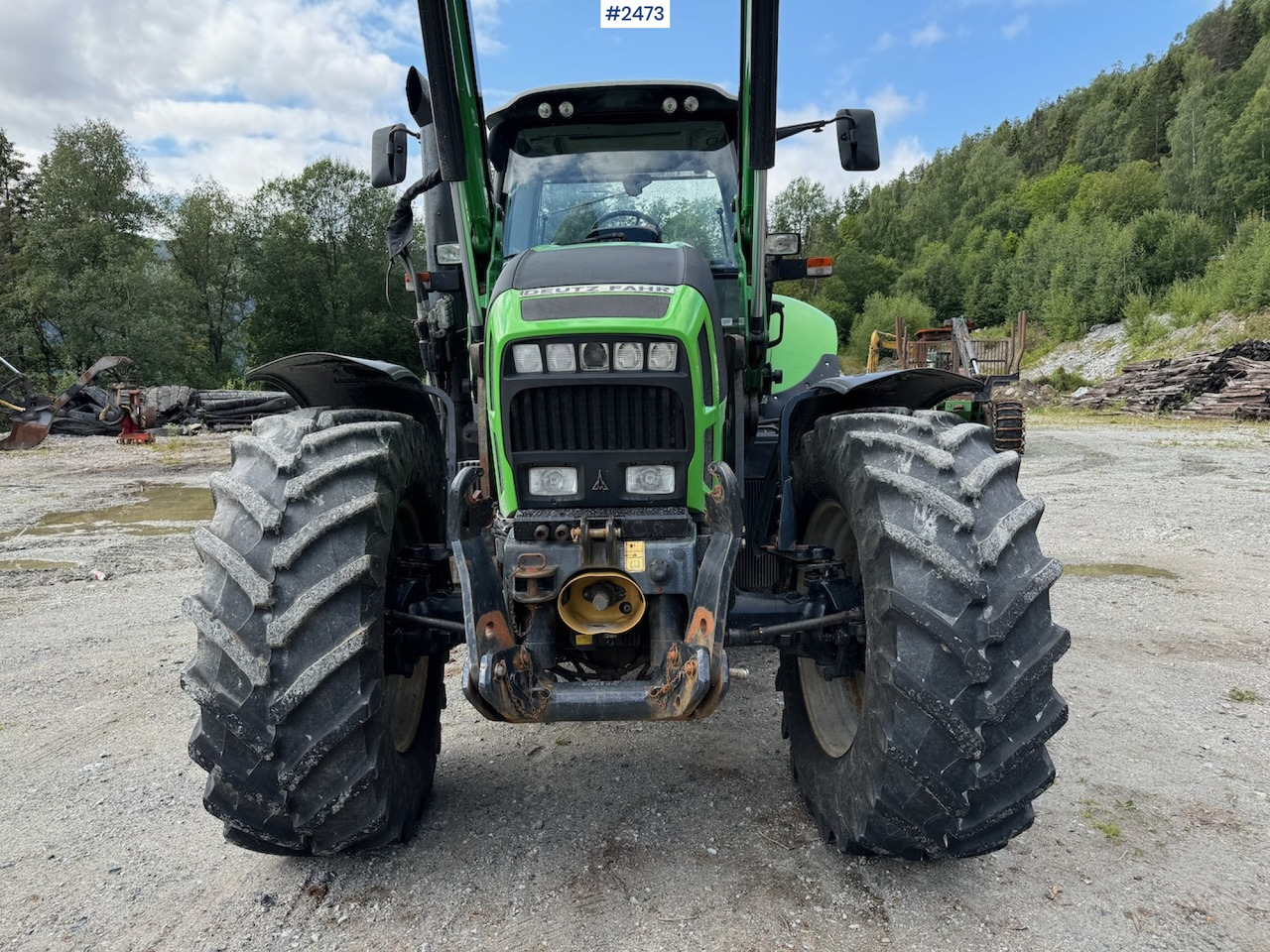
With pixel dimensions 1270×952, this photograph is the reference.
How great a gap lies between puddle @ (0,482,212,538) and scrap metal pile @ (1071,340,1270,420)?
24482 millimetres

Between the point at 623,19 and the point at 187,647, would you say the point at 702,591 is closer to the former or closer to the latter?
the point at 623,19

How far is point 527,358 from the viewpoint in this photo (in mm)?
2668

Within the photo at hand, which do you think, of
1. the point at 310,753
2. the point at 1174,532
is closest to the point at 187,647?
the point at 310,753

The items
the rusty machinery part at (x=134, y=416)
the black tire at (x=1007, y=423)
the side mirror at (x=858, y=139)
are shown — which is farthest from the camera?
the rusty machinery part at (x=134, y=416)

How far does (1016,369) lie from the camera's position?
18141 millimetres

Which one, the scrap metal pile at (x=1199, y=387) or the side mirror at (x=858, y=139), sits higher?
the side mirror at (x=858, y=139)

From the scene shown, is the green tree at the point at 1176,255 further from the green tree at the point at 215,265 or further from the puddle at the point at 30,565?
the puddle at the point at 30,565

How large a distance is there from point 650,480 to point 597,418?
28 cm

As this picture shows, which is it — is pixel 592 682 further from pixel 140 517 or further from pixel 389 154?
pixel 140 517

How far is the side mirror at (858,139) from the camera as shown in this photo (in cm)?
354

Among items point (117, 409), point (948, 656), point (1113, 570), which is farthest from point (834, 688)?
point (117, 409)

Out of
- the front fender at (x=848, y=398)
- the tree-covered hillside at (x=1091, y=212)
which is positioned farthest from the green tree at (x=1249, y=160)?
the front fender at (x=848, y=398)

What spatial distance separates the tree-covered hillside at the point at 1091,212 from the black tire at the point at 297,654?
24230 mm

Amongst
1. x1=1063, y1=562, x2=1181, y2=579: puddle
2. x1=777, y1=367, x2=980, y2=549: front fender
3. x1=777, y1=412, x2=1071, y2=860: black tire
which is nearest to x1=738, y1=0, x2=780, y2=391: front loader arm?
x1=777, y1=367, x2=980, y2=549: front fender
